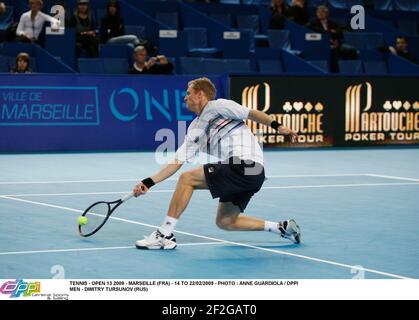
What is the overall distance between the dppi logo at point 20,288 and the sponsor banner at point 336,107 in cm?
1447

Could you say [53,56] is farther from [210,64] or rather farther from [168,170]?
[168,170]

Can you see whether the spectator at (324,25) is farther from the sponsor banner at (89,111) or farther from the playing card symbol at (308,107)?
the sponsor banner at (89,111)

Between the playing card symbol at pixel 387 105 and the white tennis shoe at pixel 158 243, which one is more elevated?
the white tennis shoe at pixel 158 243

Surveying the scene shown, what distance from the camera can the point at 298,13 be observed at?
963 inches

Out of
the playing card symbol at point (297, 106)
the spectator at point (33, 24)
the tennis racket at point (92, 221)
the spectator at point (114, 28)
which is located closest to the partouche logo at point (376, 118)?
the playing card symbol at point (297, 106)

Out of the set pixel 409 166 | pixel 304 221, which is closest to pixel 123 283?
pixel 304 221

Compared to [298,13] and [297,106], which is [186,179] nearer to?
[297,106]

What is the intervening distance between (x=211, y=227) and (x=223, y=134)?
150cm

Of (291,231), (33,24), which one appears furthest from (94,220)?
(33,24)

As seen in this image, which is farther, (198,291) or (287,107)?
(287,107)

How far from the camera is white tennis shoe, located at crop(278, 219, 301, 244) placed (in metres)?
8.95

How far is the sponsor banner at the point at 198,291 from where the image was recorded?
5.36 metres

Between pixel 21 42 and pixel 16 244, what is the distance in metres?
11.9

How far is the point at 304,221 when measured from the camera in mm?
10469
